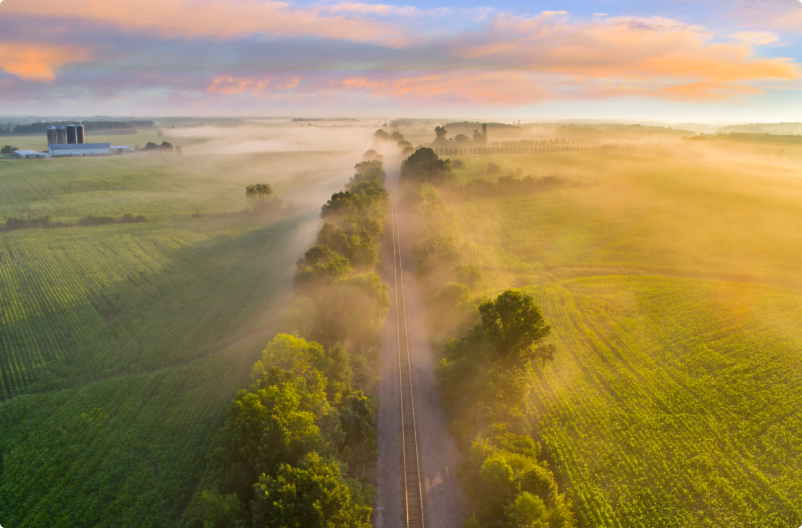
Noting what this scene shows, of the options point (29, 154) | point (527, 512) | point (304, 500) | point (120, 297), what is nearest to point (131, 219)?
point (120, 297)

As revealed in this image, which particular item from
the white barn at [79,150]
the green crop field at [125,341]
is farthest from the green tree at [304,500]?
the white barn at [79,150]

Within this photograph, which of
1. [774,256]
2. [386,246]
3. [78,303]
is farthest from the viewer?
[386,246]

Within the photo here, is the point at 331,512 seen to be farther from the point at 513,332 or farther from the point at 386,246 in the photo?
the point at 386,246

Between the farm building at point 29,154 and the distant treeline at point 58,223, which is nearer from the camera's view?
the distant treeline at point 58,223

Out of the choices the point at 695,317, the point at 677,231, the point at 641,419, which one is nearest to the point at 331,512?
the point at 641,419

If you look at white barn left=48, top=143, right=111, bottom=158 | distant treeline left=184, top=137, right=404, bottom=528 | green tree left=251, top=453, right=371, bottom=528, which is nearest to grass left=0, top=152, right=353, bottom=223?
white barn left=48, top=143, right=111, bottom=158

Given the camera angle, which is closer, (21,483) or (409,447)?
(21,483)

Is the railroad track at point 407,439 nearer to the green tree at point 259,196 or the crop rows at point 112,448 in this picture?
the crop rows at point 112,448
